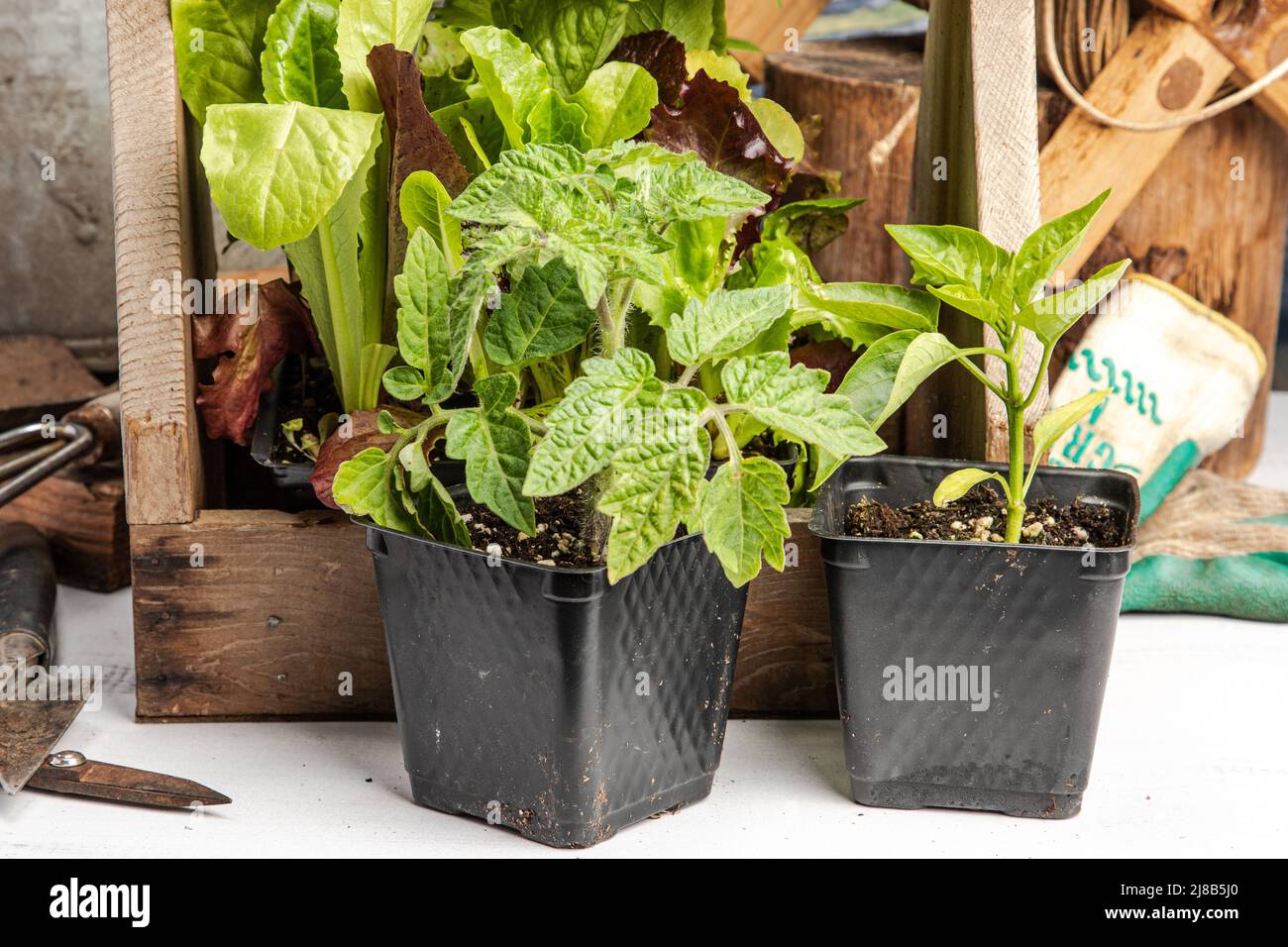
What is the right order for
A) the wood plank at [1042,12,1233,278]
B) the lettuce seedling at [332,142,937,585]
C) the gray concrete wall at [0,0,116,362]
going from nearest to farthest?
the lettuce seedling at [332,142,937,585], the wood plank at [1042,12,1233,278], the gray concrete wall at [0,0,116,362]

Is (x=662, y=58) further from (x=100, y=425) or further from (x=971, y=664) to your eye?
(x=100, y=425)

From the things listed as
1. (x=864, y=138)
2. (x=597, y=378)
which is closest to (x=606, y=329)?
(x=597, y=378)

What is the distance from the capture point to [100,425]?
3.39 ft

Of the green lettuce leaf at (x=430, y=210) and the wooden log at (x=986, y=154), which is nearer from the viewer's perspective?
the green lettuce leaf at (x=430, y=210)

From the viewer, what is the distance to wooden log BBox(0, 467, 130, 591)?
104 cm

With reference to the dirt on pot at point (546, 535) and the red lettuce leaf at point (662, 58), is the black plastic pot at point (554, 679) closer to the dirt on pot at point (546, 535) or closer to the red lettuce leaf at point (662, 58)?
the dirt on pot at point (546, 535)

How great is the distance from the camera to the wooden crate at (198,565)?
796mm

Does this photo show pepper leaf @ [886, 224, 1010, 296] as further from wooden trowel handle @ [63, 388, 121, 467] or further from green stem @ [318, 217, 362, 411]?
wooden trowel handle @ [63, 388, 121, 467]

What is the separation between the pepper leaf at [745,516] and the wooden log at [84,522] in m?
0.61

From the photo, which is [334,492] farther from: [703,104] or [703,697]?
[703,104]

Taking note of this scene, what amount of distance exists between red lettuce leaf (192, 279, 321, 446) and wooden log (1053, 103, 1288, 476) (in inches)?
28.9

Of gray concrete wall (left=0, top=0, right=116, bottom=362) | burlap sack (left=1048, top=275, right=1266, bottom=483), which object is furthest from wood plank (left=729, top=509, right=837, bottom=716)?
gray concrete wall (left=0, top=0, right=116, bottom=362)

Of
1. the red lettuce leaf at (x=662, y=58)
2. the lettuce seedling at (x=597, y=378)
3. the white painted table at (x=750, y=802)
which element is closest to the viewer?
the lettuce seedling at (x=597, y=378)

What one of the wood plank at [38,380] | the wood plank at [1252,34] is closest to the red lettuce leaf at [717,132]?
the wood plank at [1252,34]
